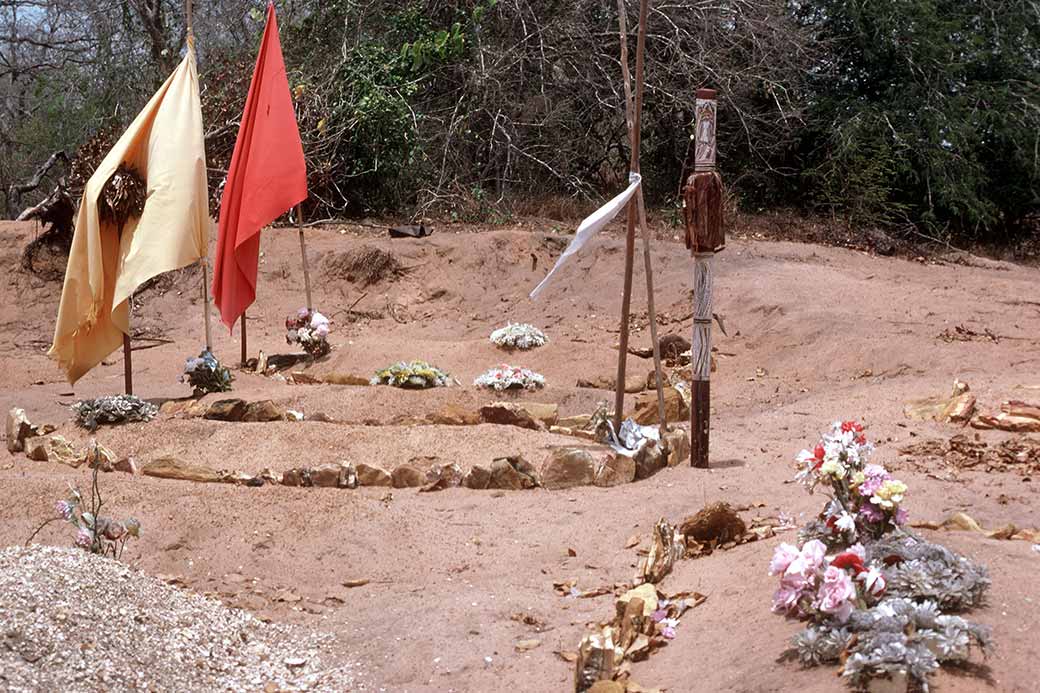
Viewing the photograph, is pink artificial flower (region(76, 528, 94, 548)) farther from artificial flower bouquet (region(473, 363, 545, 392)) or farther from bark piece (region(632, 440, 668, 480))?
artificial flower bouquet (region(473, 363, 545, 392))

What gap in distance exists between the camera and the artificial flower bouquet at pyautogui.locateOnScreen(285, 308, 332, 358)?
10.4 meters

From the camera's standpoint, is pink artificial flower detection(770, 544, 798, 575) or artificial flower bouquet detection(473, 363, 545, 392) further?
artificial flower bouquet detection(473, 363, 545, 392)

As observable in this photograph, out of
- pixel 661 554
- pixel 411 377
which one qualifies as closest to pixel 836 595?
pixel 661 554

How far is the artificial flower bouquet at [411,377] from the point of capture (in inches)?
343

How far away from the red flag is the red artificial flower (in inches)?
239

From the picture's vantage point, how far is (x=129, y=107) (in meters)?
17.7

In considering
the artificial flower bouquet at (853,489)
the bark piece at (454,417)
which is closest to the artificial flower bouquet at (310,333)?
the bark piece at (454,417)

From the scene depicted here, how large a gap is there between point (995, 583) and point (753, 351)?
20.6 feet

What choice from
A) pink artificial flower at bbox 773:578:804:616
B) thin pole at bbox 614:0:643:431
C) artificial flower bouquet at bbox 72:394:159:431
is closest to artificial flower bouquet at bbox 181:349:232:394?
artificial flower bouquet at bbox 72:394:159:431

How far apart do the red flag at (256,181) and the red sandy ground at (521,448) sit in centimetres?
75

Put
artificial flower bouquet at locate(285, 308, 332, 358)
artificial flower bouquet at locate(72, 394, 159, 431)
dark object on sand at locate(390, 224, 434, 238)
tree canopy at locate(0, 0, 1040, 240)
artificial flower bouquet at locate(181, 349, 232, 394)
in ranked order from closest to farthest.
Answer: artificial flower bouquet at locate(72, 394, 159, 431) < artificial flower bouquet at locate(181, 349, 232, 394) < artificial flower bouquet at locate(285, 308, 332, 358) < dark object on sand at locate(390, 224, 434, 238) < tree canopy at locate(0, 0, 1040, 240)

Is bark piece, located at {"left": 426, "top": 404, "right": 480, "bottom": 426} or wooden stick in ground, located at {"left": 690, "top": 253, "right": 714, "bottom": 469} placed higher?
wooden stick in ground, located at {"left": 690, "top": 253, "right": 714, "bottom": 469}

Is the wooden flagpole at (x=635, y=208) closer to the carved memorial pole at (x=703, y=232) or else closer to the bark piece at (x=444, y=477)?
the carved memorial pole at (x=703, y=232)

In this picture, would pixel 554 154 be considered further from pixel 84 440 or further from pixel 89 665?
pixel 89 665
